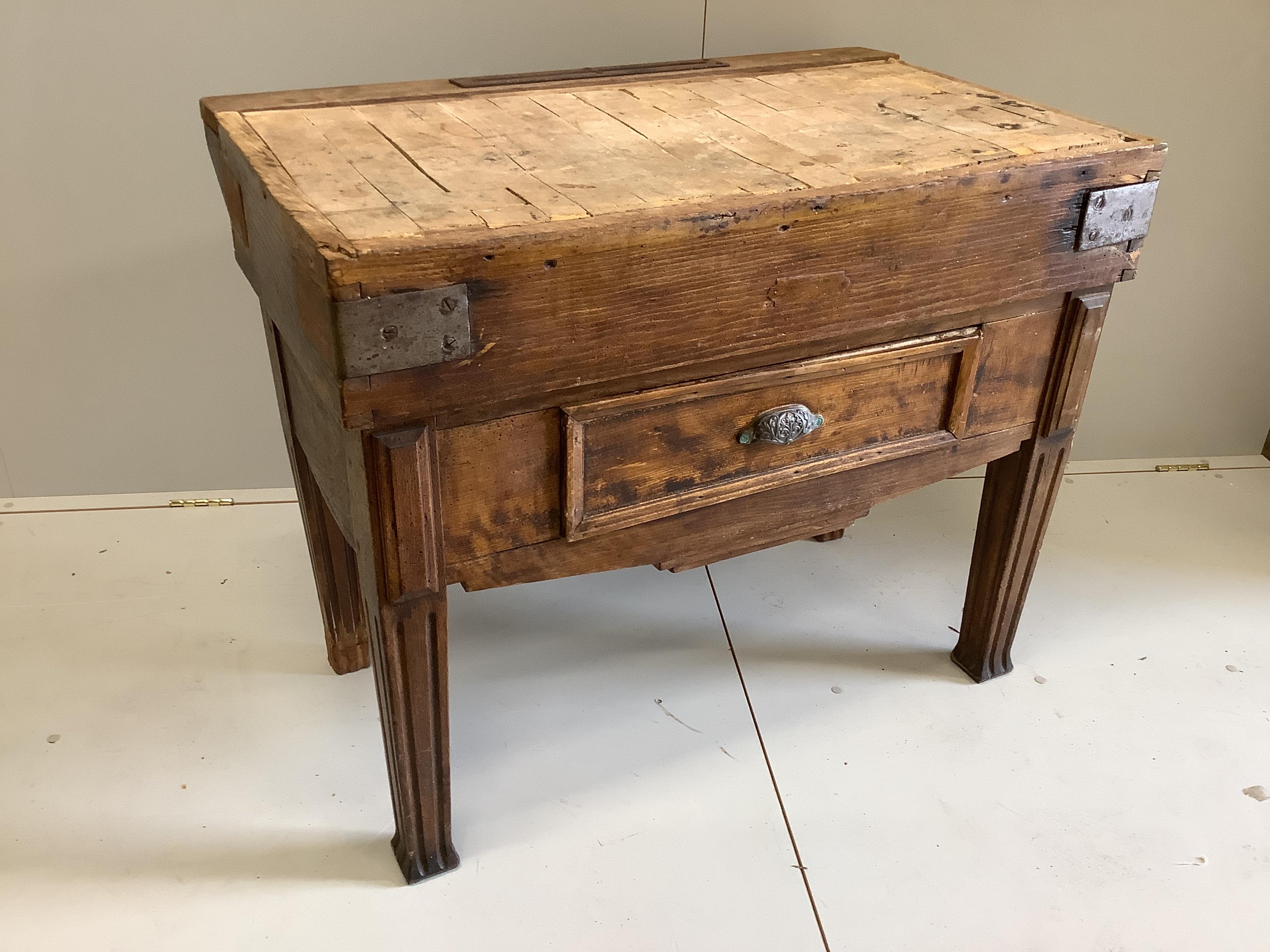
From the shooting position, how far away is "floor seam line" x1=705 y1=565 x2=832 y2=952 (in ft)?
3.83

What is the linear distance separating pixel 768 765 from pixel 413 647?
52 centimetres

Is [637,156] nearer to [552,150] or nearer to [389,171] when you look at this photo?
[552,150]

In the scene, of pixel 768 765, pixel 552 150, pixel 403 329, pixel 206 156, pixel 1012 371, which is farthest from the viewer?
pixel 206 156

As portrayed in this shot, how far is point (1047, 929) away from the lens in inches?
45.6

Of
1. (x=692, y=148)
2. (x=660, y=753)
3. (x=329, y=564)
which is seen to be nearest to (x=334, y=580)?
(x=329, y=564)

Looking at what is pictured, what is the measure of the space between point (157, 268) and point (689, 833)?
3.71 ft

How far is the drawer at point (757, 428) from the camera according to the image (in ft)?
3.34

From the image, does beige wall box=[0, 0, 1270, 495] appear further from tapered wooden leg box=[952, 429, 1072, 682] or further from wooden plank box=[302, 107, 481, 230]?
tapered wooden leg box=[952, 429, 1072, 682]

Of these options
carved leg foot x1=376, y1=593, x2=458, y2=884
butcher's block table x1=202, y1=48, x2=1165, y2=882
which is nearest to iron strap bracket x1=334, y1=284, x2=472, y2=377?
butcher's block table x1=202, y1=48, x2=1165, y2=882

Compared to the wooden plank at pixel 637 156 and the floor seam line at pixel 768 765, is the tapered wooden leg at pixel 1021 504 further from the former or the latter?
the wooden plank at pixel 637 156

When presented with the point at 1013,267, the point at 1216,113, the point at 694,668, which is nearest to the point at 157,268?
the point at 694,668

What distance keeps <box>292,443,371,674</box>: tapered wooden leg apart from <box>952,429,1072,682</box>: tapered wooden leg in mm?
814

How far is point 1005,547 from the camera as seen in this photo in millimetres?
1396

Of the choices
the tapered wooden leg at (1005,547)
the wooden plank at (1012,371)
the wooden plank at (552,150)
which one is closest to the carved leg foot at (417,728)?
the wooden plank at (552,150)
